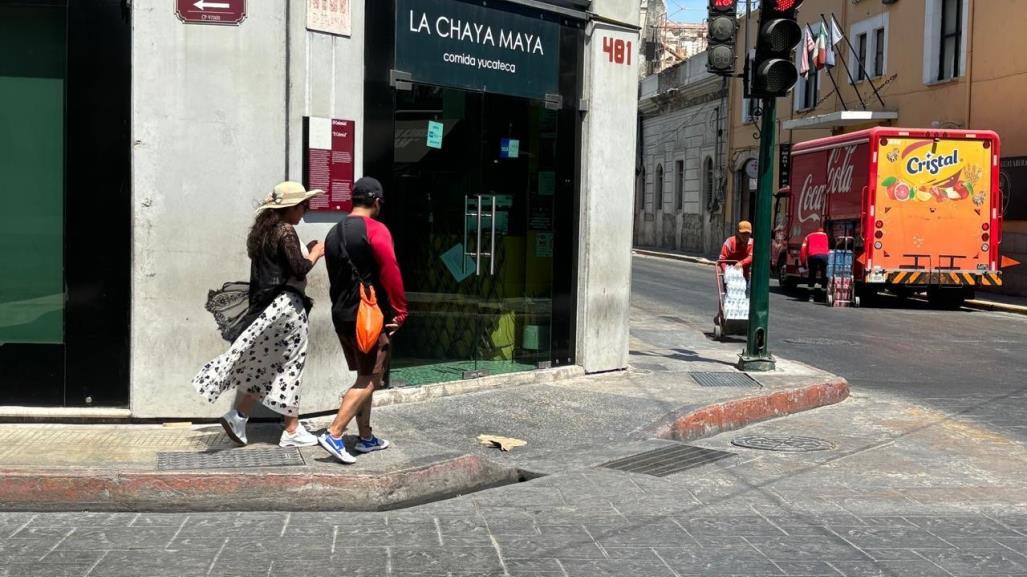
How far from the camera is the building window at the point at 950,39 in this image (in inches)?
1145

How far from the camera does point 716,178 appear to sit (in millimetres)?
45719

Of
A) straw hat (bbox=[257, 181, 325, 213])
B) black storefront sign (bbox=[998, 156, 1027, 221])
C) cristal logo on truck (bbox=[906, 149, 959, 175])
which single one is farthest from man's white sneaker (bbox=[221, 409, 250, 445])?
black storefront sign (bbox=[998, 156, 1027, 221])

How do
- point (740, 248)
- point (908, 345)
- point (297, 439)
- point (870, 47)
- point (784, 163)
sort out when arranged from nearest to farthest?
point (297, 439) → point (908, 345) → point (740, 248) → point (870, 47) → point (784, 163)

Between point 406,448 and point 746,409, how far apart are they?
10.5ft

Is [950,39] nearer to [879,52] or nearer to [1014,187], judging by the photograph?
[879,52]

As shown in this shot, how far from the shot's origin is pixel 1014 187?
25.4 m

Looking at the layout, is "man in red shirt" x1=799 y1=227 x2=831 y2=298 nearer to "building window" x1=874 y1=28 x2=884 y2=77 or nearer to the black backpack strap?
"building window" x1=874 y1=28 x2=884 y2=77

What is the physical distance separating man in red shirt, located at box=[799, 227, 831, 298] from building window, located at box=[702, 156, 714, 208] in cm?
2284

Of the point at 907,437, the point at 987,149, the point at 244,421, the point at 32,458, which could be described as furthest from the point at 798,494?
the point at 987,149

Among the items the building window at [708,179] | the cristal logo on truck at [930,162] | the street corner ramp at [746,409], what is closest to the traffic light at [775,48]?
the street corner ramp at [746,409]

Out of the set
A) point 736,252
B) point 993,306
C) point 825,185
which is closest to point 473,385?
point 736,252

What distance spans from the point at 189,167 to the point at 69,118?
2.77 ft

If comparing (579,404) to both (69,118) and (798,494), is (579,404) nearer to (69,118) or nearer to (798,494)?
(798,494)

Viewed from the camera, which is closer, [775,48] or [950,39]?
[775,48]
